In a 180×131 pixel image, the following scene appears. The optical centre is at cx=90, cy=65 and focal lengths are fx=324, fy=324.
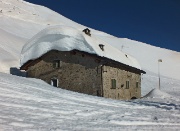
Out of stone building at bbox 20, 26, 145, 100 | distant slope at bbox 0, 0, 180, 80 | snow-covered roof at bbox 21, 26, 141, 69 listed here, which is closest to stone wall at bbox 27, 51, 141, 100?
stone building at bbox 20, 26, 145, 100

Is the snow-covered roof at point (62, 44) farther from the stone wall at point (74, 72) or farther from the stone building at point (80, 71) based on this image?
the stone wall at point (74, 72)

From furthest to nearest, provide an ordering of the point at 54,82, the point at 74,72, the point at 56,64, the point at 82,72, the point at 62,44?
the point at 54,82 < the point at 56,64 < the point at 62,44 < the point at 74,72 < the point at 82,72

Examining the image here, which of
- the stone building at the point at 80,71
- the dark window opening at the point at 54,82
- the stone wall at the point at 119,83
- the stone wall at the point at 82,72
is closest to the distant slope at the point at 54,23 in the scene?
the stone wall at the point at 119,83

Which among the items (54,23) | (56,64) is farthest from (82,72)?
(54,23)

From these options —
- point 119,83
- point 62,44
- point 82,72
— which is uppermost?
point 62,44

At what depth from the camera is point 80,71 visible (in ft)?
92.2

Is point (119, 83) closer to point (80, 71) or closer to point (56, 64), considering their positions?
point (80, 71)

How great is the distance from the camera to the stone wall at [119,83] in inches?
1102

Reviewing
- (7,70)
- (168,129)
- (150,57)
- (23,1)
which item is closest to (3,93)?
(168,129)

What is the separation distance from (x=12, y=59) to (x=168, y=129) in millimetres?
35038

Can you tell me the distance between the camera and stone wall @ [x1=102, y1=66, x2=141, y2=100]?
1102 inches

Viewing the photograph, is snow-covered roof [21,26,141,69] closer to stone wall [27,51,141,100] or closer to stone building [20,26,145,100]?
stone building [20,26,145,100]

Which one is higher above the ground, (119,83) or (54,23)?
(54,23)

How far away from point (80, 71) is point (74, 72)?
1.89 ft
